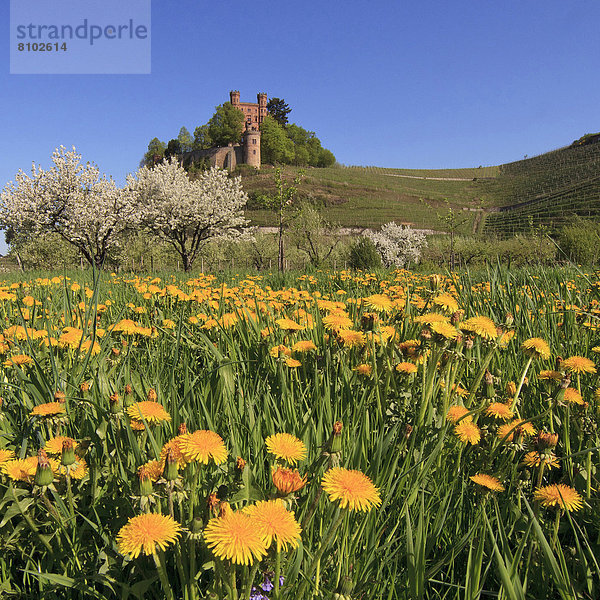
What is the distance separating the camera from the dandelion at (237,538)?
0.57 meters

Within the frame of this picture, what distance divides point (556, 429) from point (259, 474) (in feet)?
3.86

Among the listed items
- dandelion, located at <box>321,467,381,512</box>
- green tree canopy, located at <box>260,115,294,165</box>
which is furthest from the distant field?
dandelion, located at <box>321,467,381,512</box>

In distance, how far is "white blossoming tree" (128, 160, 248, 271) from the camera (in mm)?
20844

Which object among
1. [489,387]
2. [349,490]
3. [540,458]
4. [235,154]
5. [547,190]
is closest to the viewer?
[349,490]

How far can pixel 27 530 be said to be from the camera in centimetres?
104

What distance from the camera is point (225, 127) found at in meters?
83.6

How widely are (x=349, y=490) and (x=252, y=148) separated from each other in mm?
83034

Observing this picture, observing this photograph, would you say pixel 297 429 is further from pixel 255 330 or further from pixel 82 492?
pixel 255 330

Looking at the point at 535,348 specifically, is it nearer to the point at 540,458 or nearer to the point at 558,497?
the point at 540,458

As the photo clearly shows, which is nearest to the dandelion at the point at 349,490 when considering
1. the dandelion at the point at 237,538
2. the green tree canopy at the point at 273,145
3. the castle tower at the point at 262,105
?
the dandelion at the point at 237,538

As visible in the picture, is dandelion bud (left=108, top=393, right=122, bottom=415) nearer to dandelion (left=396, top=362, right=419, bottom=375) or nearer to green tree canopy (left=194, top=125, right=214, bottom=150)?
dandelion (left=396, top=362, right=419, bottom=375)

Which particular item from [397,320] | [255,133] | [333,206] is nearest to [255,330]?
[397,320]

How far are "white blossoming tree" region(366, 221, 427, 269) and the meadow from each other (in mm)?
22616

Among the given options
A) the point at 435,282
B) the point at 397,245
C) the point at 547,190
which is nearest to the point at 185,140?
the point at 547,190
